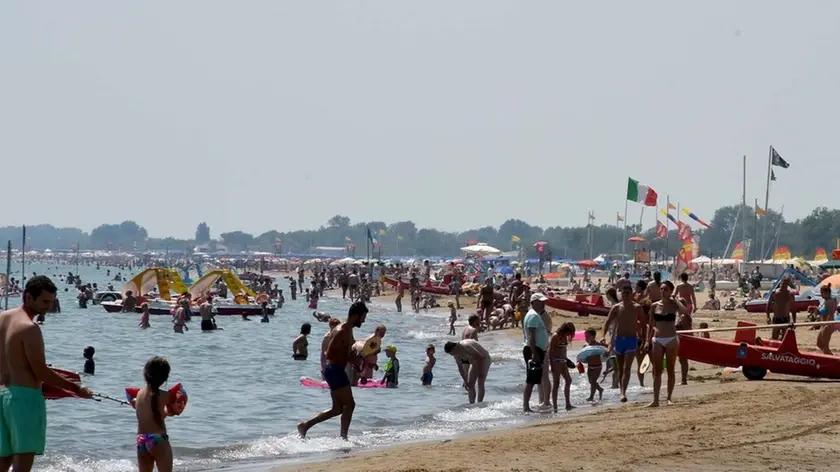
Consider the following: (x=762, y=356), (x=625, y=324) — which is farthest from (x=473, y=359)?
(x=762, y=356)

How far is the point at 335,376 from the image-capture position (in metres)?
11.1

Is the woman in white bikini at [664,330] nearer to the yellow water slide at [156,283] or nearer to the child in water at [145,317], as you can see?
the child in water at [145,317]

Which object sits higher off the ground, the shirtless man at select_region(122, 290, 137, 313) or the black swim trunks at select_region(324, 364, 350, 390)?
the black swim trunks at select_region(324, 364, 350, 390)

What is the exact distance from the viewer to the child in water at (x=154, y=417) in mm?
7168

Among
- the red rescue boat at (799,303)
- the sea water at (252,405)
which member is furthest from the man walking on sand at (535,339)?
the red rescue boat at (799,303)

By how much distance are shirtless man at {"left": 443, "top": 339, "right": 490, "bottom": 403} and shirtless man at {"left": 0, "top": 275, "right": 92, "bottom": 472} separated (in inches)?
334

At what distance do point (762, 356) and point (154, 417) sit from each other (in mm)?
10328

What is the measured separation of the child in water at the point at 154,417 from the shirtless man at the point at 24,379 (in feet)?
1.67

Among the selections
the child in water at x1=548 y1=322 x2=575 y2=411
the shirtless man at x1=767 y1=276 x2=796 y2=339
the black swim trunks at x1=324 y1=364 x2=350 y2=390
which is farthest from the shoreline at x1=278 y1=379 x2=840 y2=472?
the shirtless man at x1=767 y1=276 x2=796 y2=339

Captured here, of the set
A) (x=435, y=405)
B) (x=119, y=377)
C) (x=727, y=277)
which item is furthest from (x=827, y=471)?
(x=727, y=277)

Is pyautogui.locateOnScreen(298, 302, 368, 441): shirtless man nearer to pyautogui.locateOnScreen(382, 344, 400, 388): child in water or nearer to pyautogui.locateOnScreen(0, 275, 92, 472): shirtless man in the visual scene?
pyautogui.locateOnScreen(0, 275, 92, 472): shirtless man

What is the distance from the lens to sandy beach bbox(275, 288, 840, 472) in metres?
8.97

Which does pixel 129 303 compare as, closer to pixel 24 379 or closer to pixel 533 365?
pixel 533 365

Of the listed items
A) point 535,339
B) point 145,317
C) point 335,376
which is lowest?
point 145,317
